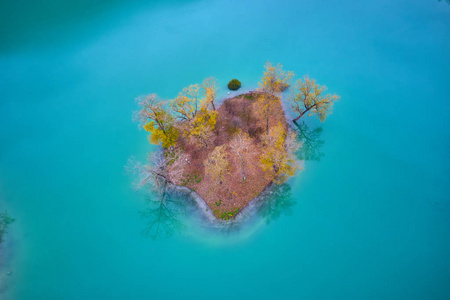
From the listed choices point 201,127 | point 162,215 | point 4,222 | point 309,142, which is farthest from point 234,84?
point 4,222

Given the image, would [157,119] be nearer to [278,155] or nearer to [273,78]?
[278,155]

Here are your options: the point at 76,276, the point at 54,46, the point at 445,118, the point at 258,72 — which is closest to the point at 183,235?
the point at 76,276

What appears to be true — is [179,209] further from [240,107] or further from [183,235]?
[240,107]

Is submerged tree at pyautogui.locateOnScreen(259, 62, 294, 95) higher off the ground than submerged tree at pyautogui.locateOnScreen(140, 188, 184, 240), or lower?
higher

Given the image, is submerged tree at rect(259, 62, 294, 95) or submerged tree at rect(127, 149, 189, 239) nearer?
submerged tree at rect(127, 149, 189, 239)

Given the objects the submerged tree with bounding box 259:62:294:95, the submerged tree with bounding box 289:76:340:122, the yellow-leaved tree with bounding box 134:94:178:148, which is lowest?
the yellow-leaved tree with bounding box 134:94:178:148

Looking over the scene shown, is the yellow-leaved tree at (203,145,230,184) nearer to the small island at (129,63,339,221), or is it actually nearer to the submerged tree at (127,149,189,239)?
the small island at (129,63,339,221)

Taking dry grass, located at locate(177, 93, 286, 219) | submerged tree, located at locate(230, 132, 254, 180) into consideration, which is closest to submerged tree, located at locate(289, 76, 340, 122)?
dry grass, located at locate(177, 93, 286, 219)
